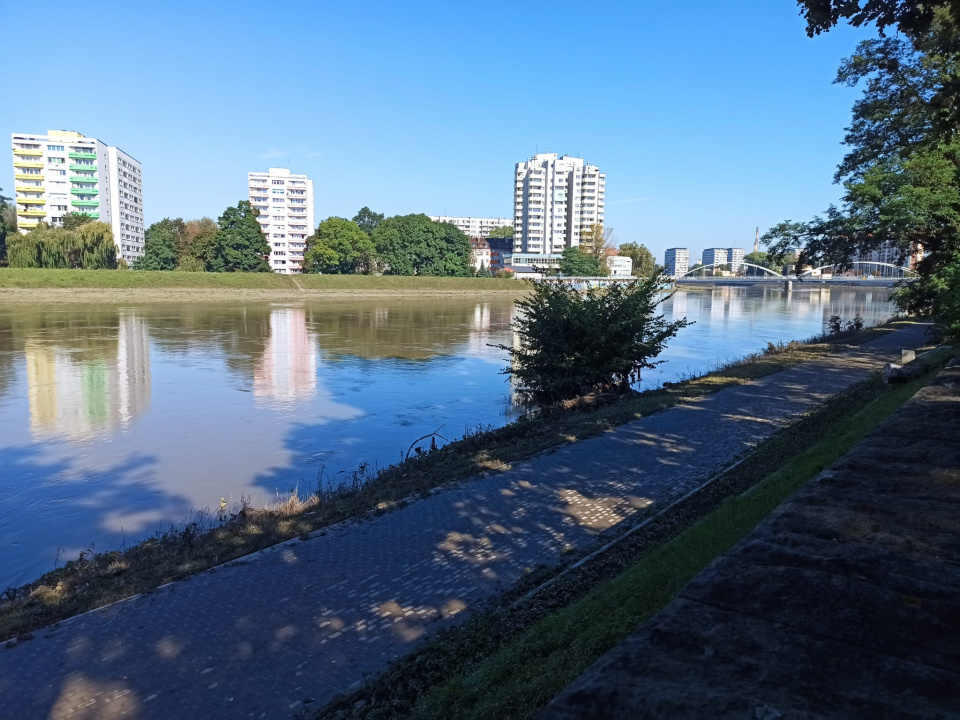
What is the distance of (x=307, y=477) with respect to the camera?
1162 cm

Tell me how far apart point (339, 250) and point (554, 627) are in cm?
9342

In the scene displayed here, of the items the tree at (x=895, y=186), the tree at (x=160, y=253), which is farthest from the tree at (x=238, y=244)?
the tree at (x=895, y=186)

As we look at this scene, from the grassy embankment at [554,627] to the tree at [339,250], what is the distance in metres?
90.0

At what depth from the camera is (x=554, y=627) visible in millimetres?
4422

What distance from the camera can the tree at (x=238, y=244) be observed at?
8219 centimetres

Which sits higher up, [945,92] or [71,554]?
[945,92]

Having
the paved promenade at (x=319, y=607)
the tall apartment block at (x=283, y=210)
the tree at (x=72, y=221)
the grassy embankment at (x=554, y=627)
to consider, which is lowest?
the paved promenade at (x=319, y=607)

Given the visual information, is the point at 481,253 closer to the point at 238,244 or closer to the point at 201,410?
the point at 238,244

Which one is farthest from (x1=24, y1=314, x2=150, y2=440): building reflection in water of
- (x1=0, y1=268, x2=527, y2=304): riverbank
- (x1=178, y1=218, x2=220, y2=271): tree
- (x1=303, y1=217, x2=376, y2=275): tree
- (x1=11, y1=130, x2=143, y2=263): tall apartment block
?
(x1=11, y1=130, x2=143, y2=263): tall apartment block

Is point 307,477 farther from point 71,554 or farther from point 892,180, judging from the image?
point 892,180

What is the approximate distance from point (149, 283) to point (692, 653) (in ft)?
238

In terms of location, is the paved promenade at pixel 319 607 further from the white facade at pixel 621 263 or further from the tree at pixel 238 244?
the white facade at pixel 621 263

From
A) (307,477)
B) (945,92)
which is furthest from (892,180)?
(307,477)

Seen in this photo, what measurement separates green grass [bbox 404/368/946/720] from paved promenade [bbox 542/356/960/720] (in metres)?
1.17
